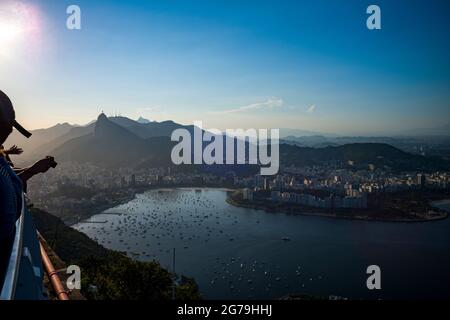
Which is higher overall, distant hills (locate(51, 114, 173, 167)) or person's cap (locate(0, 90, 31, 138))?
distant hills (locate(51, 114, 173, 167))

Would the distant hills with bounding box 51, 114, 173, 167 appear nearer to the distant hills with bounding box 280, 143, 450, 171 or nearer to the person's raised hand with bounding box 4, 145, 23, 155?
the distant hills with bounding box 280, 143, 450, 171

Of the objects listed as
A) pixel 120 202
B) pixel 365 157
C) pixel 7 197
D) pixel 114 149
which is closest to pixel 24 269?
pixel 7 197

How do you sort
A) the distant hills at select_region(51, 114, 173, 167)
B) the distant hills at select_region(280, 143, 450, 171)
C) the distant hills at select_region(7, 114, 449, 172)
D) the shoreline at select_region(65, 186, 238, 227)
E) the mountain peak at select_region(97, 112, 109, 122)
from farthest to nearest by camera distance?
the mountain peak at select_region(97, 112, 109, 122)
the distant hills at select_region(51, 114, 173, 167)
the distant hills at select_region(7, 114, 449, 172)
the distant hills at select_region(280, 143, 450, 171)
the shoreline at select_region(65, 186, 238, 227)

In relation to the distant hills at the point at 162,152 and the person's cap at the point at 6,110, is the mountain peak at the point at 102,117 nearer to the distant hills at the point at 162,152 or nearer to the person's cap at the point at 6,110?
the distant hills at the point at 162,152

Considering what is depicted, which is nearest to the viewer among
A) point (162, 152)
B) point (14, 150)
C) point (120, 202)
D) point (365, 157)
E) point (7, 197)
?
point (7, 197)

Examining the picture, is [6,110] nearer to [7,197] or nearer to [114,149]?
[7,197]

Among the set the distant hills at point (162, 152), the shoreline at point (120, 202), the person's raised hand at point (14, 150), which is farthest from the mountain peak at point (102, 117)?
the person's raised hand at point (14, 150)

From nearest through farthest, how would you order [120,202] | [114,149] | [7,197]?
[7,197]
[120,202]
[114,149]

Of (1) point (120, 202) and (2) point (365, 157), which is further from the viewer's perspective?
(2) point (365, 157)

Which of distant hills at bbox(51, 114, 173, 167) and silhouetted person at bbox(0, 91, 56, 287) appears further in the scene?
distant hills at bbox(51, 114, 173, 167)

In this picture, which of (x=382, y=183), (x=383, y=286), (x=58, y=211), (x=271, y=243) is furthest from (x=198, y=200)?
(x=383, y=286)

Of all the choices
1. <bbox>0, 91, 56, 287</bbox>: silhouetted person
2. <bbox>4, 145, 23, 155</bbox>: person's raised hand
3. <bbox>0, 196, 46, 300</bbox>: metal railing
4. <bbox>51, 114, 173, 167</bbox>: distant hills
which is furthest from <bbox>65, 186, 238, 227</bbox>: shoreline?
<bbox>0, 91, 56, 287</bbox>: silhouetted person
